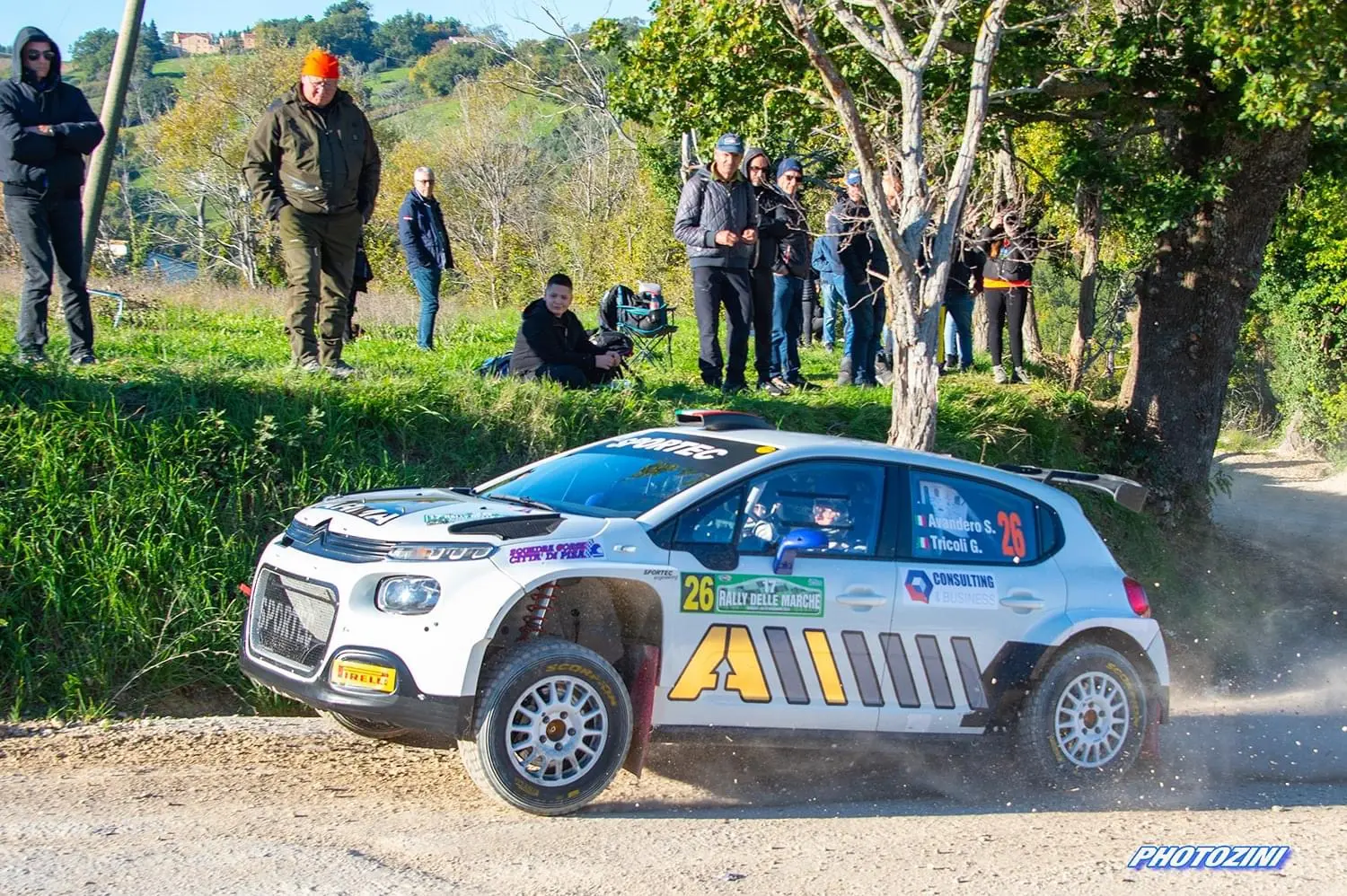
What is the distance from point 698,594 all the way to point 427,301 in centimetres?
796

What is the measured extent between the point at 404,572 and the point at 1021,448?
863 cm

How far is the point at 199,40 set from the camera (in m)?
128

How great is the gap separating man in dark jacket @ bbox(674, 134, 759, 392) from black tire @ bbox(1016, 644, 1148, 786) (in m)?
5.02

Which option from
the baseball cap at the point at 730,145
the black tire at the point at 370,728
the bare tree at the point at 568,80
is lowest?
the black tire at the point at 370,728

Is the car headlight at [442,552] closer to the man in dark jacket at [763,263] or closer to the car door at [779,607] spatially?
the car door at [779,607]

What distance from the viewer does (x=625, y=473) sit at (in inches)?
285

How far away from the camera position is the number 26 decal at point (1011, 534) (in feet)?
25.2

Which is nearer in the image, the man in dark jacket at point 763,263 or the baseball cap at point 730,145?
the baseball cap at point 730,145

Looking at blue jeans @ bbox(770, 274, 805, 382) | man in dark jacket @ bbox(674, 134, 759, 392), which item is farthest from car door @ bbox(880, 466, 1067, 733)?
blue jeans @ bbox(770, 274, 805, 382)

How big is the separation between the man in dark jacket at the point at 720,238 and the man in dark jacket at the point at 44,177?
188 inches

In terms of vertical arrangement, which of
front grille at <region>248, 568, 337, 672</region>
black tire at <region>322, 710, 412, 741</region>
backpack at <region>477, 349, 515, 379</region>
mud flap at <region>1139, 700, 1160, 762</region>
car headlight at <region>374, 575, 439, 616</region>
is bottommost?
mud flap at <region>1139, 700, 1160, 762</region>

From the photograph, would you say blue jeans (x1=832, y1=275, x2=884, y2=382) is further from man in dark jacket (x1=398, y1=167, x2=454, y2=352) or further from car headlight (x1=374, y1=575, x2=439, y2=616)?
car headlight (x1=374, y1=575, x2=439, y2=616)

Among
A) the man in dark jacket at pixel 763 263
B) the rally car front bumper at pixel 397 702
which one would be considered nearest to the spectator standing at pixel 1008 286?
the man in dark jacket at pixel 763 263

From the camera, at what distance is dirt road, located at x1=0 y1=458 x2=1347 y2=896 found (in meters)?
5.35
